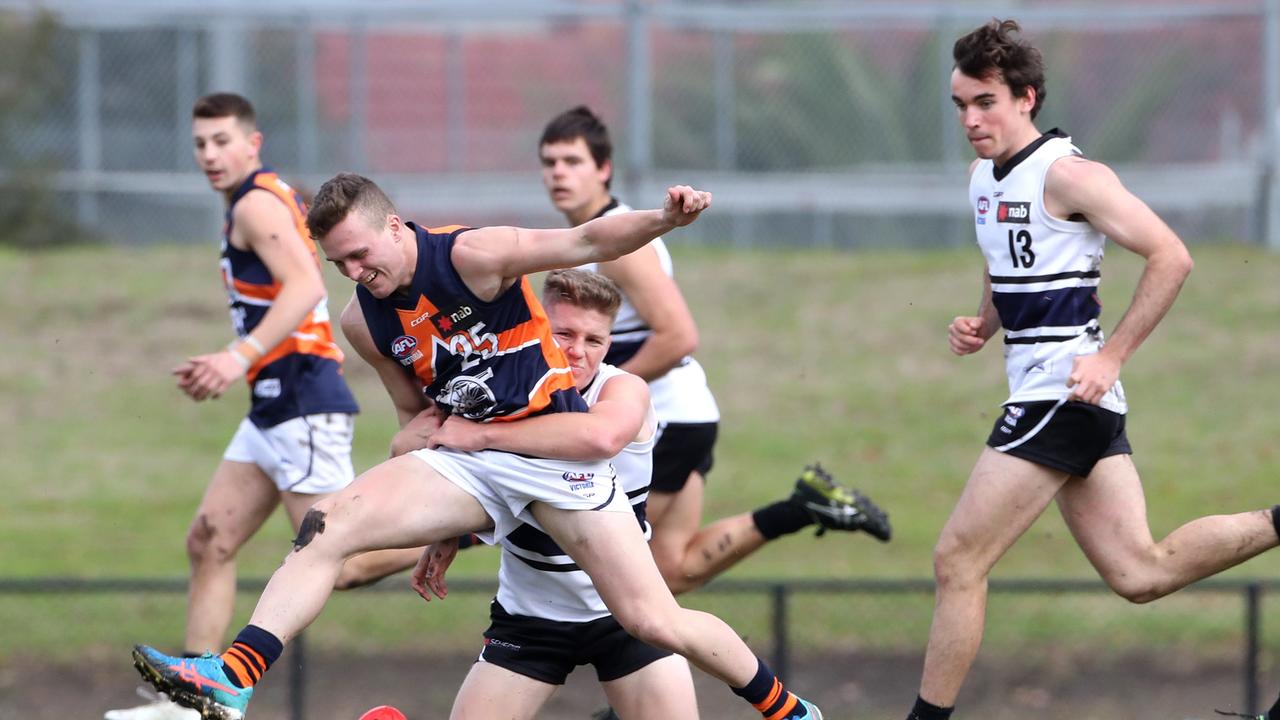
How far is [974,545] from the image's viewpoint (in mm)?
4891

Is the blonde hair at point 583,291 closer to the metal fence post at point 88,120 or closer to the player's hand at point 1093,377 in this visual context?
the player's hand at point 1093,377

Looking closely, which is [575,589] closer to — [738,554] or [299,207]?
[738,554]

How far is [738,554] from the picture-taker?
6391 mm

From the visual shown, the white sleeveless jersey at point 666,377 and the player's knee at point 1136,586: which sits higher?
the white sleeveless jersey at point 666,377

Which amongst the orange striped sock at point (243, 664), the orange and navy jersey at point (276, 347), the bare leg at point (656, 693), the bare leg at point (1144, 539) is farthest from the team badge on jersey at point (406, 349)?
the bare leg at point (1144, 539)

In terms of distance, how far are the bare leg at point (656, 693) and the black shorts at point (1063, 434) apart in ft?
4.07

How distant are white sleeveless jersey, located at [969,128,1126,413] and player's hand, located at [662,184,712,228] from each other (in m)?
1.20

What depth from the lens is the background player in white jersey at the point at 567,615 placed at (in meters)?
4.73

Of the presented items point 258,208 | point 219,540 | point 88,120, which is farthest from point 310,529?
point 88,120

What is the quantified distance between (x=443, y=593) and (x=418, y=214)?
10184 mm

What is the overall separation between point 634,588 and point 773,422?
324 inches

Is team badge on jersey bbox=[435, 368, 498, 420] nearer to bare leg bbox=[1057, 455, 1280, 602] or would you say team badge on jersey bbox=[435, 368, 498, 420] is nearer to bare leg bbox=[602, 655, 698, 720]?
bare leg bbox=[602, 655, 698, 720]

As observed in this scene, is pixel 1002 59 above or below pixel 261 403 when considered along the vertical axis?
above

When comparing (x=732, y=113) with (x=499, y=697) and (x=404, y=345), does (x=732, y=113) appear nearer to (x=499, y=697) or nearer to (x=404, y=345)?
(x=404, y=345)
